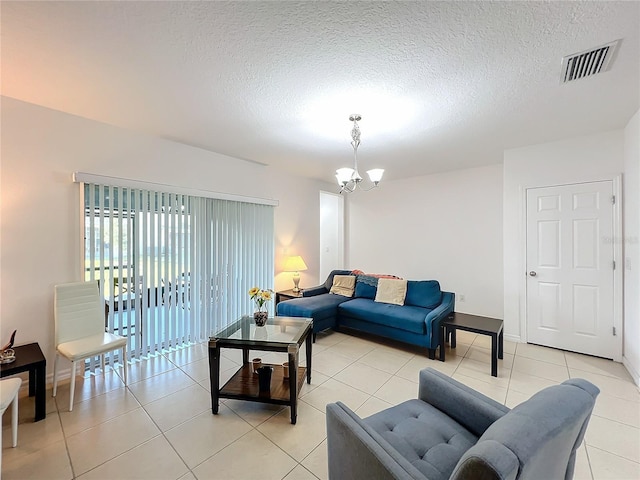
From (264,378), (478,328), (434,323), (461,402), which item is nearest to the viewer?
(461,402)

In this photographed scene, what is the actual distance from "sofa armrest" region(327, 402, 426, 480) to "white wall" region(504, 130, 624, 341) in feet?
11.3

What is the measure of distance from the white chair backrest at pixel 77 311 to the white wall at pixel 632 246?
5.10m

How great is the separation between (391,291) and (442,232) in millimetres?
1712

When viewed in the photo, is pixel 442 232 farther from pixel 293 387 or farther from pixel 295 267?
pixel 293 387

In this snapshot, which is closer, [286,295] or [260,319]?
[260,319]

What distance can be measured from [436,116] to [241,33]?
1.89 meters

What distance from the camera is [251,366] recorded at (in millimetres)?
2523

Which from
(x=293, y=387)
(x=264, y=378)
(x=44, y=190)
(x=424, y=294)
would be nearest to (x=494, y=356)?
(x=424, y=294)

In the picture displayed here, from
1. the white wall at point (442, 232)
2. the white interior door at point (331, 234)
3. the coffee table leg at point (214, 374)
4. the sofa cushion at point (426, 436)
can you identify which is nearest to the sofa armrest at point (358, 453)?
the sofa cushion at point (426, 436)

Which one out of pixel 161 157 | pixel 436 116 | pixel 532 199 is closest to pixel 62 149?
pixel 161 157

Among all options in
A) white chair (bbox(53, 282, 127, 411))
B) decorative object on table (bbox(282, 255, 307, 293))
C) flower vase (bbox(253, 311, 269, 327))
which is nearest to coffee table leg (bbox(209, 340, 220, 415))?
flower vase (bbox(253, 311, 269, 327))

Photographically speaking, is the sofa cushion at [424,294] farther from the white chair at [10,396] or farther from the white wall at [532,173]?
the white chair at [10,396]

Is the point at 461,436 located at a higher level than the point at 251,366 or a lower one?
higher

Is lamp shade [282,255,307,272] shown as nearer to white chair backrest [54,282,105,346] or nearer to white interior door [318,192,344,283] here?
white interior door [318,192,344,283]
